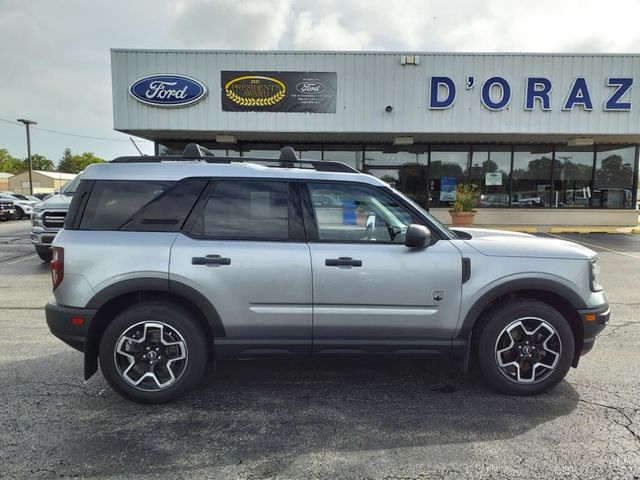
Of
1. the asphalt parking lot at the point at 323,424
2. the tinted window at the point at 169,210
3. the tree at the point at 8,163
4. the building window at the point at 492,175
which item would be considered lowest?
the asphalt parking lot at the point at 323,424

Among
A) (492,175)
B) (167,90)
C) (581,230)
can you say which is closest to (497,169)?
(492,175)

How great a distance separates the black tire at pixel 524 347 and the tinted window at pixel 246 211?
1782 mm

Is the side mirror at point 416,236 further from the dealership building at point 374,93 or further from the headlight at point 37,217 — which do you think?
the dealership building at point 374,93

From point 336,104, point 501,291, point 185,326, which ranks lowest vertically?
point 185,326

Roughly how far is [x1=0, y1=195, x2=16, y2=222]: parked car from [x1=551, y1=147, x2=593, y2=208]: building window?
27090 millimetres

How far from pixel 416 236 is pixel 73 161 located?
143 m

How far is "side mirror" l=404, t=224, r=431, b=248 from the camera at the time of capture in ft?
10.9

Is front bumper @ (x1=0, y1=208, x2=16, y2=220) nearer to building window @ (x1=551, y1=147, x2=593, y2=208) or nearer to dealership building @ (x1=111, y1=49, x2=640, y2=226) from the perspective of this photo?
dealership building @ (x1=111, y1=49, x2=640, y2=226)

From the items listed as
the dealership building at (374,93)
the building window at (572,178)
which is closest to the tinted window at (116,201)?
the dealership building at (374,93)

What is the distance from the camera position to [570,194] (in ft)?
56.1

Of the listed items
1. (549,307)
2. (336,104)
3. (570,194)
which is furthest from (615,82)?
(549,307)

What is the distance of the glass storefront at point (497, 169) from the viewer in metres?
16.9

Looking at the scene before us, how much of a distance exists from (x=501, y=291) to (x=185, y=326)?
7.92 ft

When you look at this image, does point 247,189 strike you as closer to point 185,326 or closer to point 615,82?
point 185,326
